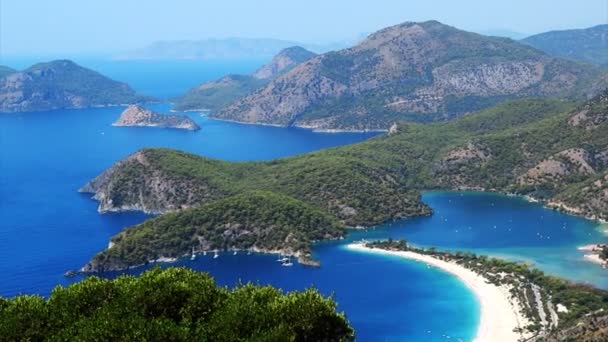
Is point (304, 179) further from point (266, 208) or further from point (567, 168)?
point (567, 168)

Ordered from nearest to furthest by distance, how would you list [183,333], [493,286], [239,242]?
1. [183,333]
2. [493,286]
3. [239,242]

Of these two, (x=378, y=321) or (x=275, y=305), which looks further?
(x=378, y=321)

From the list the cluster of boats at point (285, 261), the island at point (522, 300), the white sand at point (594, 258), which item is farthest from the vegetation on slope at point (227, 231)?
the white sand at point (594, 258)

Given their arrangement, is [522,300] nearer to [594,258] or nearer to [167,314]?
[594,258]

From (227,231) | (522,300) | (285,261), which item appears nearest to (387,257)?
(285,261)

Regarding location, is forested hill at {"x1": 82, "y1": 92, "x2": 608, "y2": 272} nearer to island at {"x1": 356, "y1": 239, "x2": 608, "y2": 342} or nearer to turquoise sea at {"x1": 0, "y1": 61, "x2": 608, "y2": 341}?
turquoise sea at {"x1": 0, "y1": 61, "x2": 608, "y2": 341}

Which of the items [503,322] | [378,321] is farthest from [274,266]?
[503,322]
